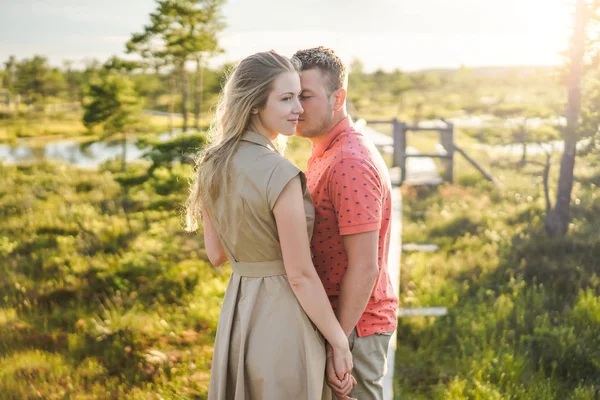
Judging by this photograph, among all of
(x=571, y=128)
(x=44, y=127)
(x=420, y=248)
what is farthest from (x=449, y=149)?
(x=44, y=127)

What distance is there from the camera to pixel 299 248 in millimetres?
2199

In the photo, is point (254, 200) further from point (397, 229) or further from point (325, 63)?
point (397, 229)

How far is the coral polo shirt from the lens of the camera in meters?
2.31

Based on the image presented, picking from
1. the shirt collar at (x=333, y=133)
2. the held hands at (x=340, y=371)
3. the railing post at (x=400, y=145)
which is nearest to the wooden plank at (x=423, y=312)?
the held hands at (x=340, y=371)

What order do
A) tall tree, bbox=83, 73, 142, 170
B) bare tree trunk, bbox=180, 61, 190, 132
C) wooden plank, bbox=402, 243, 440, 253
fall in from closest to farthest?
wooden plank, bbox=402, 243, 440, 253, bare tree trunk, bbox=180, 61, 190, 132, tall tree, bbox=83, 73, 142, 170

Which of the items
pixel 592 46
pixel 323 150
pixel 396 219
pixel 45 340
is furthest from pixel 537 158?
pixel 323 150

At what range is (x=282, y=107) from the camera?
2.30m

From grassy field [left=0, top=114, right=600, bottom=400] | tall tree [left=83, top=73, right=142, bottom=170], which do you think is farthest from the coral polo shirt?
tall tree [left=83, top=73, right=142, bottom=170]

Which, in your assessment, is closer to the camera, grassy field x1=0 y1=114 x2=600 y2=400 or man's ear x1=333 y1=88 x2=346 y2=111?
man's ear x1=333 y1=88 x2=346 y2=111

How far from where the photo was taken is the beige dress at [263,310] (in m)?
2.24

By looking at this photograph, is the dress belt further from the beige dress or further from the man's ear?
the man's ear

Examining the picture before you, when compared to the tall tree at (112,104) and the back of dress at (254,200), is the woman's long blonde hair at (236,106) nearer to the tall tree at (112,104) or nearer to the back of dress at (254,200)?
the back of dress at (254,200)

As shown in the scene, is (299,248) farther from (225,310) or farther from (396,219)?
(396,219)

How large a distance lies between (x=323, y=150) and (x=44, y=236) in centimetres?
789
